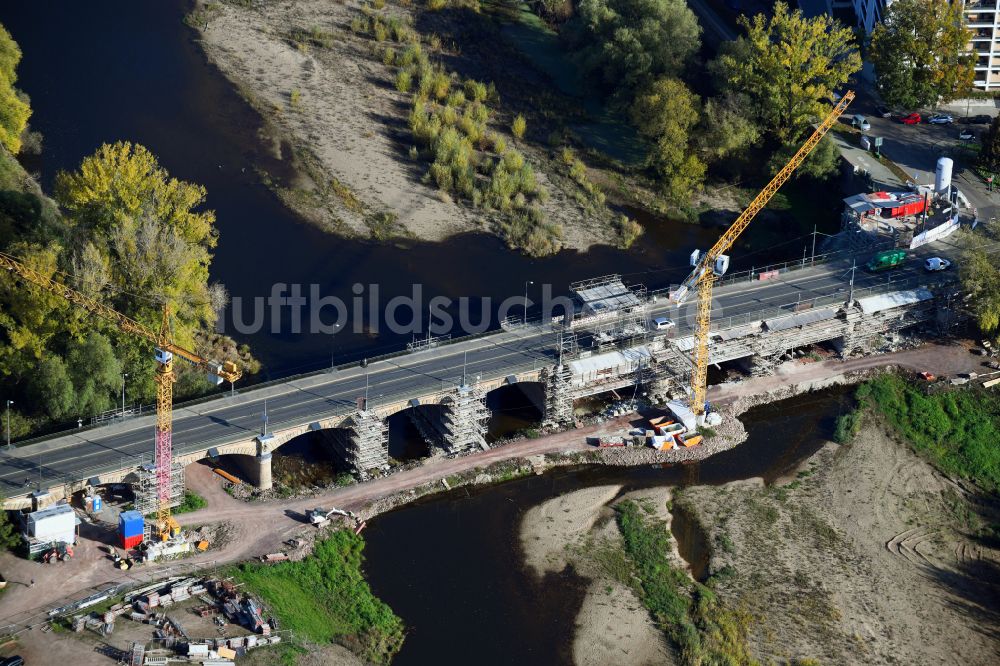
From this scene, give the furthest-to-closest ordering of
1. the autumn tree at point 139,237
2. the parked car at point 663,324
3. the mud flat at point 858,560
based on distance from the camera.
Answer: the parked car at point 663,324 → the autumn tree at point 139,237 → the mud flat at point 858,560

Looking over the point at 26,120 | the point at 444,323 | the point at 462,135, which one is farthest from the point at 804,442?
the point at 26,120

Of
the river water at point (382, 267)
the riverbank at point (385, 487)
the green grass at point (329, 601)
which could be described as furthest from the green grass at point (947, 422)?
the green grass at point (329, 601)

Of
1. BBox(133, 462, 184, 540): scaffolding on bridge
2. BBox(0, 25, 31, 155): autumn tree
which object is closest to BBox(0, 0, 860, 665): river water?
BBox(0, 25, 31, 155): autumn tree

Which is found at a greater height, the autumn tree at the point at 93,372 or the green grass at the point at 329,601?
the autumn tree at the point at 93,372

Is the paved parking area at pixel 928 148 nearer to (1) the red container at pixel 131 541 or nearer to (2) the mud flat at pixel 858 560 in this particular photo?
(2) the mud flat at pixel 858 560

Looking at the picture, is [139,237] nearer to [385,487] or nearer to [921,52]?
[385,487]

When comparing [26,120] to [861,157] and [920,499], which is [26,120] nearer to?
[861,157]
